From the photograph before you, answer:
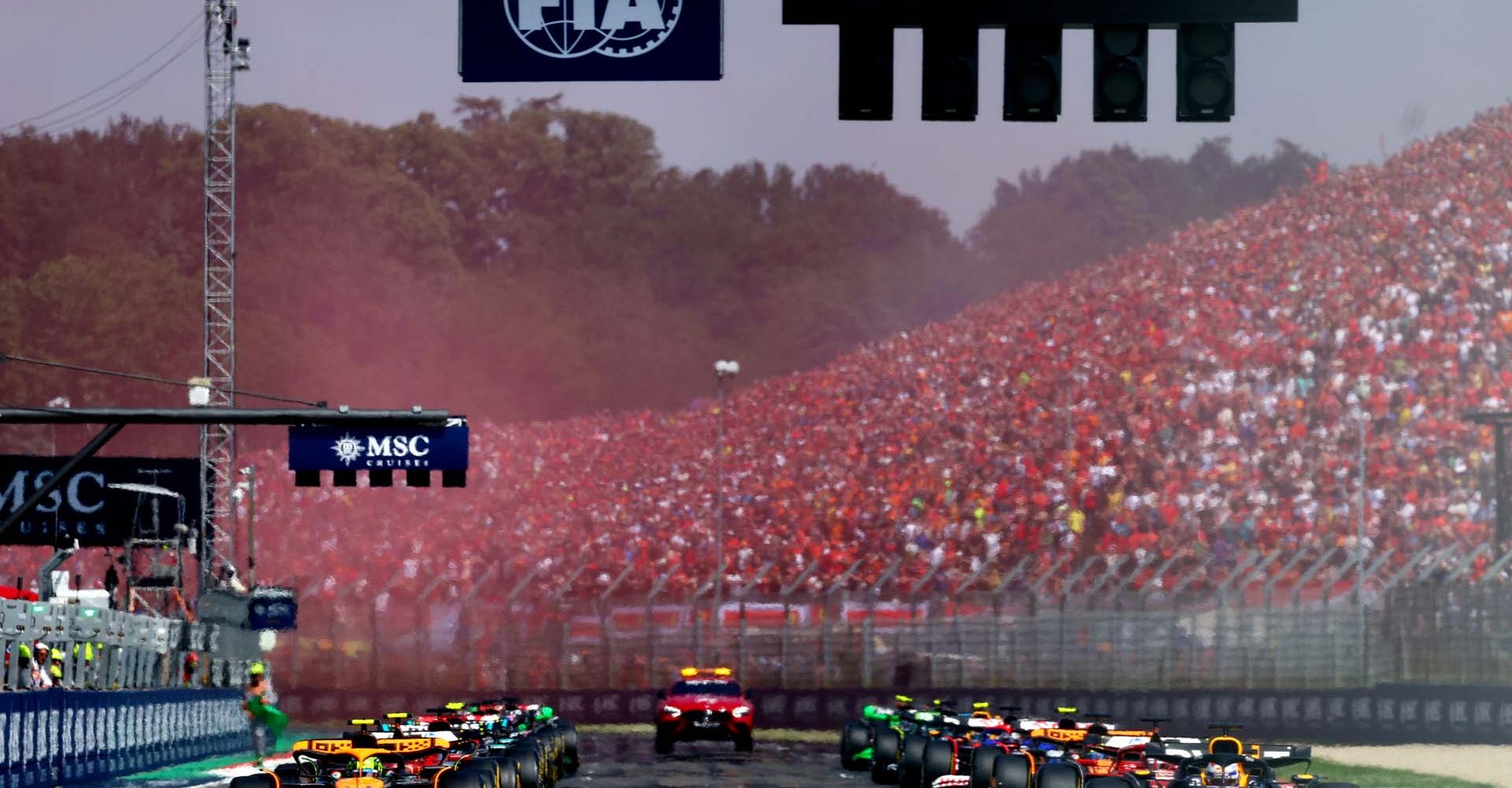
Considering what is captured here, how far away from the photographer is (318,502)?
8519 centimetres

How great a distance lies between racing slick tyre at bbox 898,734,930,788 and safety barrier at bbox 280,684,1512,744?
13.8 m

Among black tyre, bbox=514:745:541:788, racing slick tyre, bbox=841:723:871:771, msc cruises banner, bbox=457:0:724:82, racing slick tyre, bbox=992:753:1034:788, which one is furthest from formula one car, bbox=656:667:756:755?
msc cruises banner, bbox=457:0:724:82

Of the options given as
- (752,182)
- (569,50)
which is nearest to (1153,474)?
(752,182)

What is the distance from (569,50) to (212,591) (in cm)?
3747

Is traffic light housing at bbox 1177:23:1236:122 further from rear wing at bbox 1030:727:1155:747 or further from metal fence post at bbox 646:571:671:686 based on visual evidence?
metal fence post at bbox 646:571:671:686

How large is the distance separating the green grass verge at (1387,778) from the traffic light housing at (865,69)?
21.3 meters

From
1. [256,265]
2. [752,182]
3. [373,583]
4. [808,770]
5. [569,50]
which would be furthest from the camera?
[752,182]

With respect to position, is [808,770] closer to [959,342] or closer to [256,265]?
[959,342]

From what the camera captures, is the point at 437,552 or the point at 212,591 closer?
the point at 212,591

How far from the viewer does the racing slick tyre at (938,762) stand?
2691 cm

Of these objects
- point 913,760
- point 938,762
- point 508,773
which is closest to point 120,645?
point 913,760

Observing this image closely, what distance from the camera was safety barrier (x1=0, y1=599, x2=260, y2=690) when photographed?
29.6 meters

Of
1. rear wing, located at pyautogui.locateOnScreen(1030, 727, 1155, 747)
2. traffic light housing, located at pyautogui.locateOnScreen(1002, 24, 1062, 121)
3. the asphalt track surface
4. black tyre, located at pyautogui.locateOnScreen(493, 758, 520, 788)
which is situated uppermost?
traffic light housing, located at pyautogui.locateOnScreen(1002, 24, 1062, 121)

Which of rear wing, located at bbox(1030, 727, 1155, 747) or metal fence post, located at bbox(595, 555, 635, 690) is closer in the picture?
rear wing, located at bbox(1030, 727, 1155, 747)
